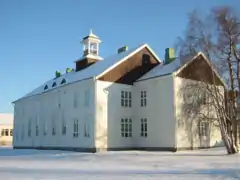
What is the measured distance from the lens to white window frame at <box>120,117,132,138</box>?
33.4 metres

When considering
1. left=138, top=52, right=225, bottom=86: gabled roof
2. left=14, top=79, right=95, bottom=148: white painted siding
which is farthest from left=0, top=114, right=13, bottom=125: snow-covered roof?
left=138, top=52, right=225, bottom=86: gabled roof

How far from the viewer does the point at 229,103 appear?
92.7ft

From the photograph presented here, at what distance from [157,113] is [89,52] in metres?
13.0

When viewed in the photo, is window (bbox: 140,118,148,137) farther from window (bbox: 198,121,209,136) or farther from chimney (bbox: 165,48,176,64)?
chimney (bbox: 165,48,176,64)

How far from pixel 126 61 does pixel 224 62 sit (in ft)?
34.1

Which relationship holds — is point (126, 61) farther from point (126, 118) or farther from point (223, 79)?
point (223, 79)

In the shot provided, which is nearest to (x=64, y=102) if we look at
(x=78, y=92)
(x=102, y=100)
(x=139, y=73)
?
(x=78, y=92)

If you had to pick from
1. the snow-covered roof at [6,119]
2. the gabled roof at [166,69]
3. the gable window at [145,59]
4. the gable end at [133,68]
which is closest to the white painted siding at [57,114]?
the gable end at [133,68]

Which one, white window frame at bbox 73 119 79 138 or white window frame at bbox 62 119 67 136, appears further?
white window frame at bbox 62 119 67 136

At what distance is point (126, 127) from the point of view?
33844 millimetres

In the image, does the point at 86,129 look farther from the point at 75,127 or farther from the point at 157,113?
the point at 157,113

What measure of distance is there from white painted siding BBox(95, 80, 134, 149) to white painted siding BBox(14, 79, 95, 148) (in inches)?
25.1

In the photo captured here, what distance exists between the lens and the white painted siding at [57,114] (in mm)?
33062

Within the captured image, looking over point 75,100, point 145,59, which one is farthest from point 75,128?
point 145,59
